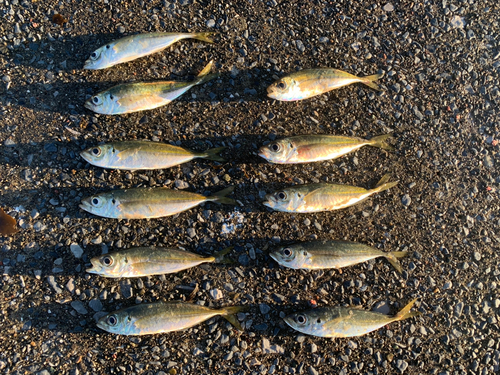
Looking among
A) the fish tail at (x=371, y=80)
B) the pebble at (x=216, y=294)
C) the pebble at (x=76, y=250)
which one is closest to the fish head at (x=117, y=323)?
the pebble at (x=76, y=250)

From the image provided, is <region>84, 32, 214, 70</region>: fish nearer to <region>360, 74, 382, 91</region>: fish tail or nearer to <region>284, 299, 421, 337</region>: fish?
<region>360, 74, 382, 91</region>: fish tail

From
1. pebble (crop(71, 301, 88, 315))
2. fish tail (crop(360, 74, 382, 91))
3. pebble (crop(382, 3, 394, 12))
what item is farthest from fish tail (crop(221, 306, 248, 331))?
pebble (crop(382, 3, 394, 12))

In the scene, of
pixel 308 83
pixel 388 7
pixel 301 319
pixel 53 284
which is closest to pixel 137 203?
pixel 53 284

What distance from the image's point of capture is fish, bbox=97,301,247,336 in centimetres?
353

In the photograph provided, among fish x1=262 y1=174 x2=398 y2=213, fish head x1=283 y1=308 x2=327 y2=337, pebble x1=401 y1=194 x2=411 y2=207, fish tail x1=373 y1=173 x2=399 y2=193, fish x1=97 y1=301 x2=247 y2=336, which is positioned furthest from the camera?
pebble x1=401 y1=194 x2=411 y2=207

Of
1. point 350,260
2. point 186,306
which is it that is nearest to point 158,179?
point 186,306

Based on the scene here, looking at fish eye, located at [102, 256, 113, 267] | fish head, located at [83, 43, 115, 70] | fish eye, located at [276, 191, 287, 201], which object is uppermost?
fish head, located at [83, 43, 115, 70]

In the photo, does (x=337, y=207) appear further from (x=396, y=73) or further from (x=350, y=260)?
(x=396, y=73)

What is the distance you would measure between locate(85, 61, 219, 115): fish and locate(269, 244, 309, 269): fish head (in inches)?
88.9

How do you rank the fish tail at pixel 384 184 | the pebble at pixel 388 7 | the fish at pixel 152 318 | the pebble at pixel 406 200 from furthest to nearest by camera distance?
the pebble at pixel 388 7
the pebble at pixel 406 200
the fish tail at pixel 384 184
the fish at pixel 152 318

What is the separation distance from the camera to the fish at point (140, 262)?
11.8 ft

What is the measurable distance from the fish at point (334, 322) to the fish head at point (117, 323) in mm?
1771

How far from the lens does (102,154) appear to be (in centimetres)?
372

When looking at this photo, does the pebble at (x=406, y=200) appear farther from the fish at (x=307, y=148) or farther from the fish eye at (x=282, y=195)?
the fish eye at (x=282, y=195)
